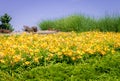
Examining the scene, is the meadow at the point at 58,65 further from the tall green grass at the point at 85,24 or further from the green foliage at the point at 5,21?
the green foliage at the point at 5,21

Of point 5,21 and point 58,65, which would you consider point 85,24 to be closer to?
point 5,21

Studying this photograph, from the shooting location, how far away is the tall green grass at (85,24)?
18.7 m

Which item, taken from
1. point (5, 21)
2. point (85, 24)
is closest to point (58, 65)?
point (85, 24)

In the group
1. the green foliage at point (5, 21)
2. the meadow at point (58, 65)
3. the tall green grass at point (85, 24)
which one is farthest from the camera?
the green foliage at point (5, 21)

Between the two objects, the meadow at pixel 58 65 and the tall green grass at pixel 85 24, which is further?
the tall green grass at pixel 85 24

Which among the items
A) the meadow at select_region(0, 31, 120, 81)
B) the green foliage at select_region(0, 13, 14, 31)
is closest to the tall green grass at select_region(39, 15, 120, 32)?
the green foliage at select_region(0, 13, 14, 31)

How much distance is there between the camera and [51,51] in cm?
820

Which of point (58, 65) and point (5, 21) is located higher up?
point (5, 21)

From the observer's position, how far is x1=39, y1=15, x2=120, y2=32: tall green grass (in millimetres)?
18734

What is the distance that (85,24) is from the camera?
19703 mm

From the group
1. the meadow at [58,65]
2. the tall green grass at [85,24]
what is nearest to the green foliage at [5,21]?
the tall green grass at [85,24]

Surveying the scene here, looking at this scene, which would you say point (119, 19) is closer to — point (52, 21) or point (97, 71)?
point (52, 21)

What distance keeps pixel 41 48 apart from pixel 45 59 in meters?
0.97

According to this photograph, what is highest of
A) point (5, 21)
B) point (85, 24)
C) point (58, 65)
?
point (5, 21)
